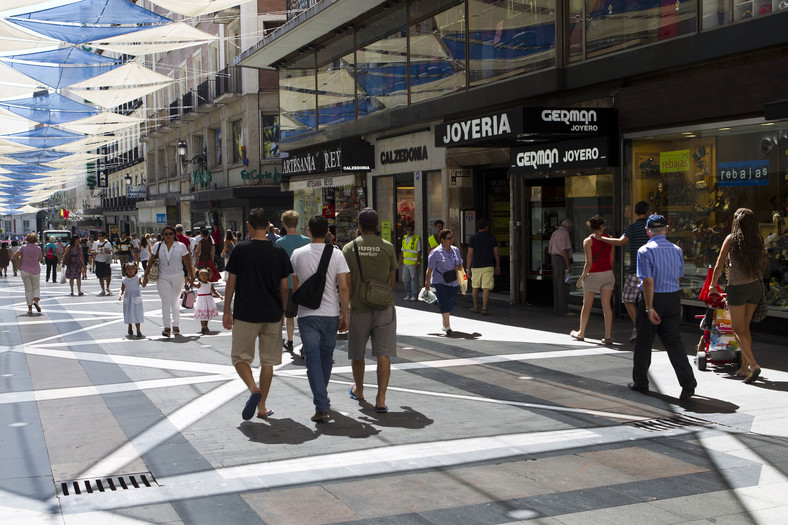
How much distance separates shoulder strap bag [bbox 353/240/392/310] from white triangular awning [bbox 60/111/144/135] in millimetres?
28055

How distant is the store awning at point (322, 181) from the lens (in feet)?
83.2

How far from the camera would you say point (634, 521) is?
192 inches

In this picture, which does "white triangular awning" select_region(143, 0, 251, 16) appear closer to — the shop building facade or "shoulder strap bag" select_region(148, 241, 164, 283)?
the shop building facade

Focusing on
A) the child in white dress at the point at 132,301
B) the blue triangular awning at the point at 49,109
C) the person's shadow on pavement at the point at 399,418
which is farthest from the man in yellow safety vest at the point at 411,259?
the blue triangular awning at the point at 49,109

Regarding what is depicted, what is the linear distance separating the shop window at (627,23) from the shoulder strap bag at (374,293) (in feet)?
24.0

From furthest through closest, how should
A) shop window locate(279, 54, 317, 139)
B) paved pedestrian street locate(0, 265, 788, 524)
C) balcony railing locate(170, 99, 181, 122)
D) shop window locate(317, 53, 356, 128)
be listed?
balcony railing locate(170, 99, 181, 122) → shop window locate(279, 54, 317, 139) → shop window locate(317, 53, 356, 128) → paved pedestrian street locate(0, 265, 788, 524)

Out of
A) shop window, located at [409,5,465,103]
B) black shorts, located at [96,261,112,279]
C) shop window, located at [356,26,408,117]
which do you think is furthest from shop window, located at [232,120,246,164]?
shop window, located at [409,5,465,103]

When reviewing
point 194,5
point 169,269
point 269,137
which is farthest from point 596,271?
point 269,137

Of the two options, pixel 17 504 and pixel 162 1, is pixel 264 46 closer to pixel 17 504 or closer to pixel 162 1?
pixel 162 1

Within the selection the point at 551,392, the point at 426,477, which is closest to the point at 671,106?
the point at 551,392

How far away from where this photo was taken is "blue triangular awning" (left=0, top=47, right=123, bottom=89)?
24.0 m

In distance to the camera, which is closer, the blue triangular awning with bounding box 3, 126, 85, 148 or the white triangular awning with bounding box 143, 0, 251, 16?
the white triangular awning with bounding box 143, 0, 251, 16

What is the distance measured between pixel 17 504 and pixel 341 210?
21.3 meters

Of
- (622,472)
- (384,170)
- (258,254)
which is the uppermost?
(384,170)
